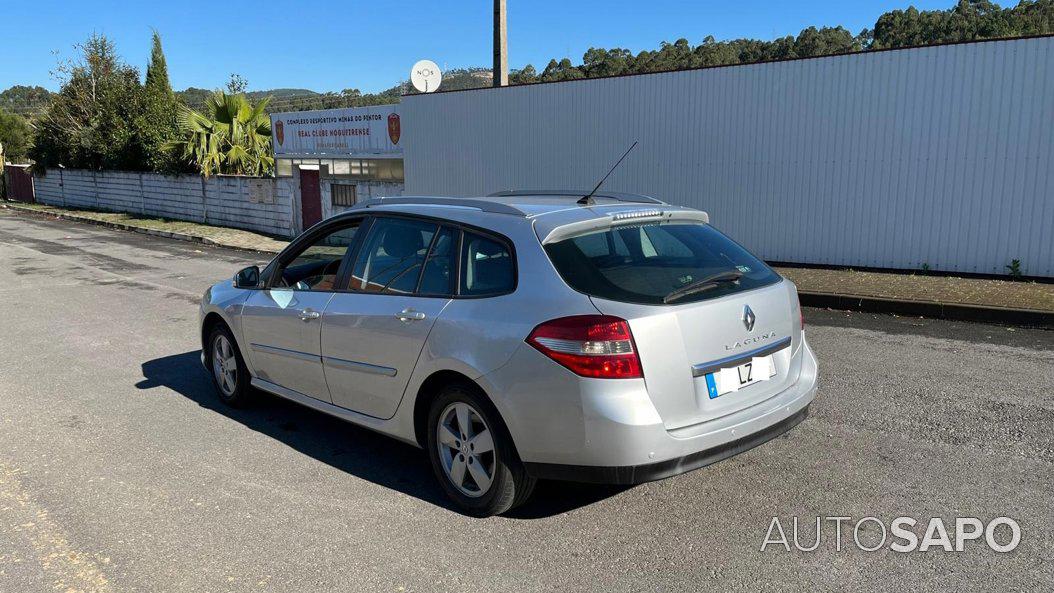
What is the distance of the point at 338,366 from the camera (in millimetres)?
4672

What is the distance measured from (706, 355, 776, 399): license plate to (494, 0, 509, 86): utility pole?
13.1 metres

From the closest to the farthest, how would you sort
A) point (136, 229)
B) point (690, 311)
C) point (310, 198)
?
point (690, 311), point (310, 198), point (136, 229)

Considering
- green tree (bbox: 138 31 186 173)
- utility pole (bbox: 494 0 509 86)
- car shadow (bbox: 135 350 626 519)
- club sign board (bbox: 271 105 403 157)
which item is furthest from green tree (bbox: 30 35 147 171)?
car shadow (bbox: 135 350 626 519)

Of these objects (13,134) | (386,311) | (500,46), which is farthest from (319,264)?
(13,134)

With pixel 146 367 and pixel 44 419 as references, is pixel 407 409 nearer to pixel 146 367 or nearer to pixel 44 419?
pixel 44 419

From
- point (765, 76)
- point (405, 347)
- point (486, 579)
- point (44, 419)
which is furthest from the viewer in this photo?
point (765, 76)

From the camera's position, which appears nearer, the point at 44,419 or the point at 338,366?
the point at 338,366

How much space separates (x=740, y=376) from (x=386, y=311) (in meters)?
1.90

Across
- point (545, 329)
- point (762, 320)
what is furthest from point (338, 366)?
point (762, 320)

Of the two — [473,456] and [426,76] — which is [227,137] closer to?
[426,76]

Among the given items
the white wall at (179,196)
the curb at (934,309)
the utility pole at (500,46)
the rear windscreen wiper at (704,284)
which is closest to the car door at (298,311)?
the rear windscreen wiper at (704,284)

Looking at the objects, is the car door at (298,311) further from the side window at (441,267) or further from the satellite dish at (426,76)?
the satellite dish at (426,76)

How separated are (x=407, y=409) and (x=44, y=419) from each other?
3.17m

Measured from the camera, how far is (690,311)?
3.64 meters
